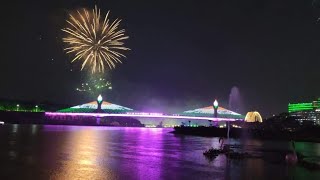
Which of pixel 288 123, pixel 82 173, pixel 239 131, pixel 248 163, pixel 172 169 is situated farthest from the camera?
pixel 288 123

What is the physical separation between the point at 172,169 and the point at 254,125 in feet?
478

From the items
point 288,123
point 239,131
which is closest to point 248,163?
point 239,131

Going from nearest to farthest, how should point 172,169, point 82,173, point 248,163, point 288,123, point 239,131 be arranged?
point 82,173 < point 172,169 < point 248,163 < point 239,131 < point 288,123

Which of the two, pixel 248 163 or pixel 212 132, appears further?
pixel 212 132

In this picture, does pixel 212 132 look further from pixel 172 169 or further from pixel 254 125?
pixel 172 169

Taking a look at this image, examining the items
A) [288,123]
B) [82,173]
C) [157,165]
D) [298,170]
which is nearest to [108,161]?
[157,165]

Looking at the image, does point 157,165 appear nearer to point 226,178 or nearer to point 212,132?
point 226,178

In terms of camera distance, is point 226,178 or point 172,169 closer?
point 226,178

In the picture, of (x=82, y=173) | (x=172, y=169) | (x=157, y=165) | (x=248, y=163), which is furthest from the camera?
(x=248, y=163)

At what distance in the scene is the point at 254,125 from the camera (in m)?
183

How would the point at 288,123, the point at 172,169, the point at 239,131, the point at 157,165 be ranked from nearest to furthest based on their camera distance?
the point at 172,169 → the point at 157,165 → the point at 239,131 → the point at 288,123

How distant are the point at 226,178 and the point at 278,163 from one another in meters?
16.6

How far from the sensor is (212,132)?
509 ft

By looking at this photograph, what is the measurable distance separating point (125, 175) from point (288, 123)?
15116 centimetres
